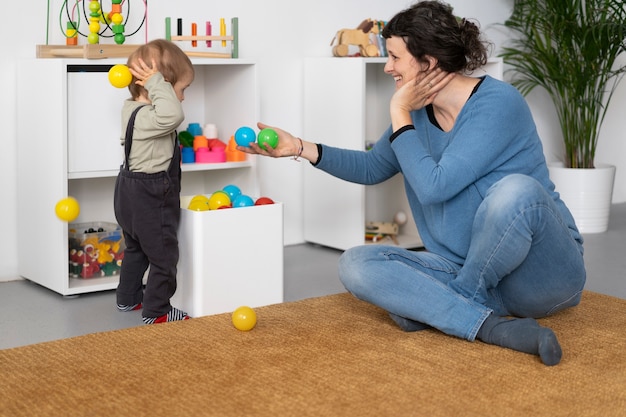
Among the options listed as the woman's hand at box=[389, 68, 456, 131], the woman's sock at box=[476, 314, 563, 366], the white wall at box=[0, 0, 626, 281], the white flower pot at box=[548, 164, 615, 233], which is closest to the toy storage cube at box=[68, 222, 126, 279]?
the white wall at box=[0, 0, 626, 281]

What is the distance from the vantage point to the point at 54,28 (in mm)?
2998

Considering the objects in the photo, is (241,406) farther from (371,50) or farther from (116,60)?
(371,50)

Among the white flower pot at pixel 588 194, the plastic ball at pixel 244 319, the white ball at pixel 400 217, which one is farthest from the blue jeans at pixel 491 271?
the white flower pot at pixel 588 194

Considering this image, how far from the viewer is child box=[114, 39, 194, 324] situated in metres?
2.45

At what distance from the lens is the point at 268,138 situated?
231cm

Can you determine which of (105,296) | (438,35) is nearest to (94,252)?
(105,296)

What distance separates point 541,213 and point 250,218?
871 mm

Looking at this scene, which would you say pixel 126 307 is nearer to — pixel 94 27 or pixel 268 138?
pixel 268 138

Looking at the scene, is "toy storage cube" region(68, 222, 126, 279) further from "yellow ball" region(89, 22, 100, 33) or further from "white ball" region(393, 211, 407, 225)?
"white ball" region(393, 211, 407, 225)

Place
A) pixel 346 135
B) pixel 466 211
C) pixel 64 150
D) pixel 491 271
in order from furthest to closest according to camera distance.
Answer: pixel 346 135, pixel 64 150, pixel 466 211, pixel 491 271

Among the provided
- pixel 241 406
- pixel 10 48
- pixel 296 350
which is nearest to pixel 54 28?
pixel 10 48

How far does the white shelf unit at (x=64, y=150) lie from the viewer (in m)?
2.71

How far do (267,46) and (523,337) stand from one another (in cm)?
194

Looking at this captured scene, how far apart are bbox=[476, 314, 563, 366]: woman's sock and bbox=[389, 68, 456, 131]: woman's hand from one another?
0.53 meters
